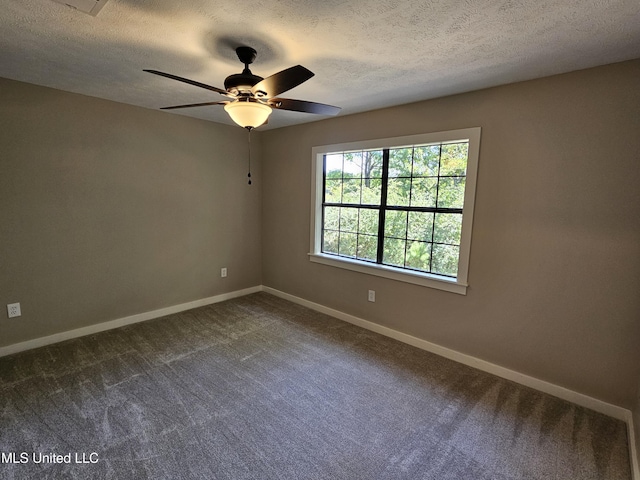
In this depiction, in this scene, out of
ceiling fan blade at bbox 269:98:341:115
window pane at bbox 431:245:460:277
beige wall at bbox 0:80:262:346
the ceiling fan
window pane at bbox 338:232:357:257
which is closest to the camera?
the ceiling fan

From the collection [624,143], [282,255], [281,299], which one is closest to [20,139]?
[282,255]

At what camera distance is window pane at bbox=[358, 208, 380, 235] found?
137 inches

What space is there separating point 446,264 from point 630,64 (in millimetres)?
1827

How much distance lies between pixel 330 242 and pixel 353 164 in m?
1.01

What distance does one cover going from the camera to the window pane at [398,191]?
10.4 feet

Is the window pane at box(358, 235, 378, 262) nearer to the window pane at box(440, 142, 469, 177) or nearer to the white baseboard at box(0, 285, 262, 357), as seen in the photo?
the window pane at box(440, 142, 469, 177)

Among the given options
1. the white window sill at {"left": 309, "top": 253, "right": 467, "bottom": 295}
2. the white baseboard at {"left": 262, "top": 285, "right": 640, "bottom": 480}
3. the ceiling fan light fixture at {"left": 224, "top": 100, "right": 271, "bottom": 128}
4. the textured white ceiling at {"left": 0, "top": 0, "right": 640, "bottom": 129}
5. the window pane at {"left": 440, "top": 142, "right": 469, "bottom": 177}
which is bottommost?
the white baseboard at {"left": 262, "top": 285, "right": 640, "bottom": 480}

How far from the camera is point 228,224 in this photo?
4250 millimetres

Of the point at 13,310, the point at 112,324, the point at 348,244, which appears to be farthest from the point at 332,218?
the point at 13,310

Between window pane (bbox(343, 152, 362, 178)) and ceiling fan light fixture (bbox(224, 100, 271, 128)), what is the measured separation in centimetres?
184

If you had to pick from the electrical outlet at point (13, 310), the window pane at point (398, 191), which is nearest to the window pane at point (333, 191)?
the window pane at point (398, 191)

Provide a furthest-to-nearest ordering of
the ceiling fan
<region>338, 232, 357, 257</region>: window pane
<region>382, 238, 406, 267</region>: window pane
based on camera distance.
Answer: <region>338, 232, 357, 257</region>: window pane < <region>382, 238, 406, 267</region>: window pane < the ceiling fan

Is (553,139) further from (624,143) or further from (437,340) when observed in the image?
(437,340)

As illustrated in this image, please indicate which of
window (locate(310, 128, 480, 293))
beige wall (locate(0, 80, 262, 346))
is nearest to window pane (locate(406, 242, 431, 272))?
window (locate(310, 128, 480, 293))
